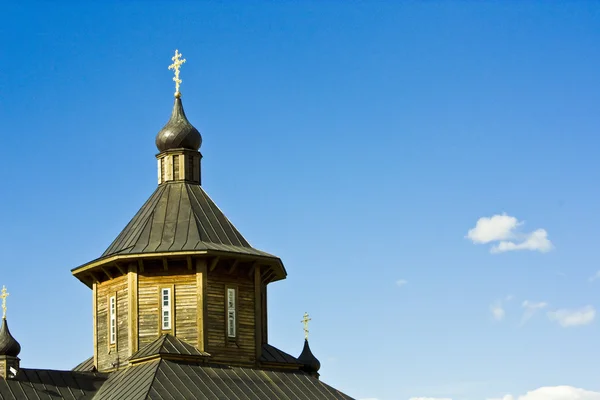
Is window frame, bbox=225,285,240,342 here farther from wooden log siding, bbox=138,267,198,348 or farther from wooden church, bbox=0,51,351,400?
wooden log siding, bbox=138,267,198,348

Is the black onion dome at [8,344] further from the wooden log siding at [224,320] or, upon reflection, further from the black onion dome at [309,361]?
the black onion dome at [309,361]

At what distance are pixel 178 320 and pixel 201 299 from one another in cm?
100

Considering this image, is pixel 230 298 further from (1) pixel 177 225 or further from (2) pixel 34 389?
(2) pixel 34 389

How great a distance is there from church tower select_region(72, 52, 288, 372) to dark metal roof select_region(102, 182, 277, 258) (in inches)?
1.3

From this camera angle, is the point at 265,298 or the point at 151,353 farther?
the point at 265,298

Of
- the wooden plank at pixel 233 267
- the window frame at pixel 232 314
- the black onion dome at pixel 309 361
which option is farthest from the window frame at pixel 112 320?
the black onion dome at pixel 309 361

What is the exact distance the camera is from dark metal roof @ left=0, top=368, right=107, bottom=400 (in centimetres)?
3966

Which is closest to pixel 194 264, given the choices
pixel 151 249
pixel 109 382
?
pixel 151 249

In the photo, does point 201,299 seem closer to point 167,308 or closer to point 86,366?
point 167,308

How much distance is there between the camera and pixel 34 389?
132ft

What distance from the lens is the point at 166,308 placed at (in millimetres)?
41500

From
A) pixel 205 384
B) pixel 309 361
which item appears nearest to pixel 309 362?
pixel 309 361

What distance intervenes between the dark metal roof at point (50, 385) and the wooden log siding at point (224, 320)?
3.83 metres

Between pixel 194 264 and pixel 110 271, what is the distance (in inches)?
119
